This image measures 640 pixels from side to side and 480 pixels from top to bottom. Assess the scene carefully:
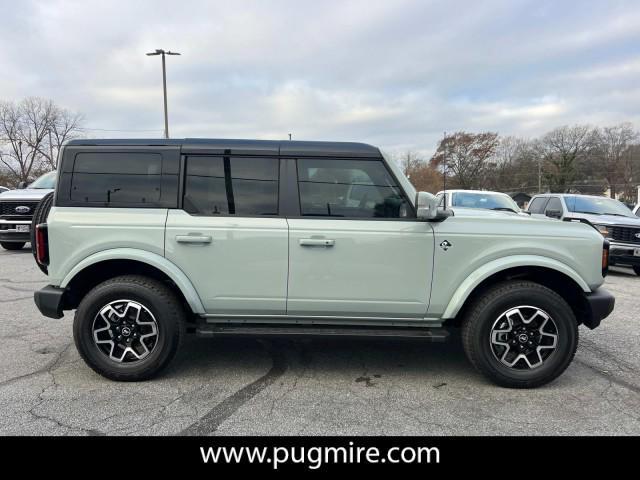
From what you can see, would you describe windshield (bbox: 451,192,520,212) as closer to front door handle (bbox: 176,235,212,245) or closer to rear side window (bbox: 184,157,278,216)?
rear side window (bbox: 184,157,278,216)

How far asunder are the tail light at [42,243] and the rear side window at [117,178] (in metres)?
0.35

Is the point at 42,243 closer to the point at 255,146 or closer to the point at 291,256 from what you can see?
the point at 255,146

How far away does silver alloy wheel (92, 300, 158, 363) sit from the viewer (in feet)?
11.3

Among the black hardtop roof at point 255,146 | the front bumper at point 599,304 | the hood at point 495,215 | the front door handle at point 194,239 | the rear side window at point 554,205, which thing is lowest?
the front bumper at point 599,304

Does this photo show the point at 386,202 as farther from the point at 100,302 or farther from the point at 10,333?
the point at 10,333

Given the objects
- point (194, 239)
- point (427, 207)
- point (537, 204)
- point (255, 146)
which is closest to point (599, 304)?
point (427, 207)

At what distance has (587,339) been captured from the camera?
4.70 m

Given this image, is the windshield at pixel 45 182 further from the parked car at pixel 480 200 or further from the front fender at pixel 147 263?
the parked car at pixel 480 200

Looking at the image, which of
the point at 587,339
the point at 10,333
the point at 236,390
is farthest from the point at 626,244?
the point at 10,333

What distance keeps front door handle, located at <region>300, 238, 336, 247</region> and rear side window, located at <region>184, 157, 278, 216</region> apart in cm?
37

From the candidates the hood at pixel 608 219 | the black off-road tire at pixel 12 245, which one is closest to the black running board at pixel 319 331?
the hood at pixel 608 219

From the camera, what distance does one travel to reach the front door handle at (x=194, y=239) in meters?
3.41

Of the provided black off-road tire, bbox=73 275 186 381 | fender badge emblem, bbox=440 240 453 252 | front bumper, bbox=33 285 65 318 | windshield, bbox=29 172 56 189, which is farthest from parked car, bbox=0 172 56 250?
fender badge emblem, bbox=440 240 453 252
